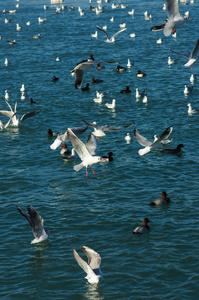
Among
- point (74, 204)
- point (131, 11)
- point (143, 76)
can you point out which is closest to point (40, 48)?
point (143, 76)

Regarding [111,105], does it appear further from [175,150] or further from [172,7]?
[172,7]

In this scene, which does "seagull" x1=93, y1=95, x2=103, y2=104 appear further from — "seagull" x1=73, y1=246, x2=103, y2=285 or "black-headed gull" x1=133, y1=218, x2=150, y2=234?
"seagull" x1=73, y1=246, x2=103, y2=285

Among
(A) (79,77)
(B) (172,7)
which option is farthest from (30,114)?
(B) (172,7)

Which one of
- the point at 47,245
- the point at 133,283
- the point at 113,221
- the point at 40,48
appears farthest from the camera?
the point at 40,48

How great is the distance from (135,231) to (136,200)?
3.80 metres

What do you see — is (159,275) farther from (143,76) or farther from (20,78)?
Answer: (20,78)

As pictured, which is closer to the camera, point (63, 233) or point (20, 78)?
point (63, 233)

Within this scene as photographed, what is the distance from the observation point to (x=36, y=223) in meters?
22.3

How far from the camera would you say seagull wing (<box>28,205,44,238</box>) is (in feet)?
70.2

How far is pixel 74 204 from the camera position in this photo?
27266 millimetres

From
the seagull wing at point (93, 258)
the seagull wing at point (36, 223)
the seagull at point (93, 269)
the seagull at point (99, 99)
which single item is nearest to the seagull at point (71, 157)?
the seagull wing at point (36, 223)

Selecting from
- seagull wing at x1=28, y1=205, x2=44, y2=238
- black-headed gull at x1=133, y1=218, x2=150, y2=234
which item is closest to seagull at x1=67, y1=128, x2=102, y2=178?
seagull wing at x1=28, y1=205, x2=44, y2=238

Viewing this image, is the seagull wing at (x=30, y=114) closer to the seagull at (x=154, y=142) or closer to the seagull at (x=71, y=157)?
the seagull at (x=71, y=157)

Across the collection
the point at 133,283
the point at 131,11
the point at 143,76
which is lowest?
the point at 133,283
